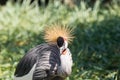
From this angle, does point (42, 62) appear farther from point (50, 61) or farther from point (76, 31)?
point (76, 31)

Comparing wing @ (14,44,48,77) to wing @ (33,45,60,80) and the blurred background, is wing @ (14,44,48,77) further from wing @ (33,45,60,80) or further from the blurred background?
the blurred background

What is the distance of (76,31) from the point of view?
6.73 meters

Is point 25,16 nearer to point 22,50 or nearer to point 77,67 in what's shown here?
point 22,50

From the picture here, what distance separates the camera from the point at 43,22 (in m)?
7.25

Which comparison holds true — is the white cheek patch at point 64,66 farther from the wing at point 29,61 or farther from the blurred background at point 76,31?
the blurred background at point 76,31

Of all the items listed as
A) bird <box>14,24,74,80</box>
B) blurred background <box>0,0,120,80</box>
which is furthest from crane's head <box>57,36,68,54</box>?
blurred background <box>0,0,120,80</box>

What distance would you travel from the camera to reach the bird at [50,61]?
3.68 metres

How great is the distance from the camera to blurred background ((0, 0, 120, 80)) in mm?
5352

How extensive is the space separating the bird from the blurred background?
3.53 ft

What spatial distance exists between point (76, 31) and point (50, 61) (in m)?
3.06

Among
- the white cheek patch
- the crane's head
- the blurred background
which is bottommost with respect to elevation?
the white cheek patch

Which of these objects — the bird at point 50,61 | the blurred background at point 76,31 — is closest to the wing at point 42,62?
the bird at point 50,61

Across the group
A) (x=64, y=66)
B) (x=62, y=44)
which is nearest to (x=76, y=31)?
(x=62, y=44)

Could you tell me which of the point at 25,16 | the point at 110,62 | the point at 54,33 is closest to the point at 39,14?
the point at 25,16
